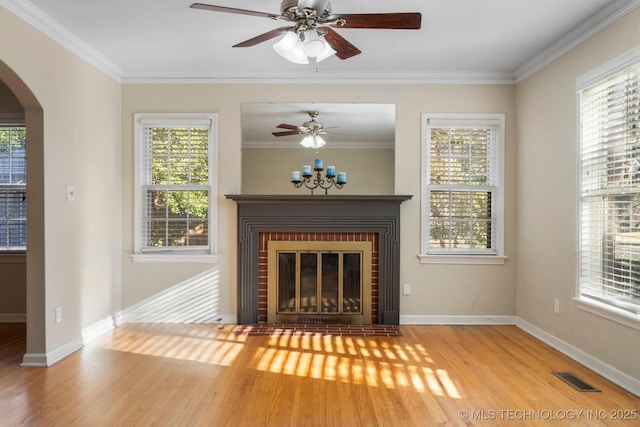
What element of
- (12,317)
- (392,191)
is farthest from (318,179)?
(12,317)

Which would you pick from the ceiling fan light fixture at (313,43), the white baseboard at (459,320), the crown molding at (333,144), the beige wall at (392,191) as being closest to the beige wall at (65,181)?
the beige wall at (392,191)

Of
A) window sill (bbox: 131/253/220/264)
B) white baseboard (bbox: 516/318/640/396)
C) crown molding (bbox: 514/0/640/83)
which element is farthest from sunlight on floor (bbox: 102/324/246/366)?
crown molding (bbox: 514/0/640/83)

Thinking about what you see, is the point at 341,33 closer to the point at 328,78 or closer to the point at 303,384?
the point at 328,78

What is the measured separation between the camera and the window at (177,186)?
4531 millimetres

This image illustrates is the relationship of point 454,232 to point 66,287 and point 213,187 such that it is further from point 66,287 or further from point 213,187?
point 66,287

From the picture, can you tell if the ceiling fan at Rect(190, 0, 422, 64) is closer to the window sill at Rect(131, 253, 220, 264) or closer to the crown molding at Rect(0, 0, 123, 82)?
the crown molding at Rect(0, 0, 123, 82)

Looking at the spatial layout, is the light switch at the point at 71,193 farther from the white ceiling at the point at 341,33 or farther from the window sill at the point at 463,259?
the window sill at the point at 463,259

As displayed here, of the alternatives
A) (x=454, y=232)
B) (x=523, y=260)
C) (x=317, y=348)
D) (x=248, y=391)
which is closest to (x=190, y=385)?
(x=248, y=391)

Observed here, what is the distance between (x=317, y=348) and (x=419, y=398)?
1.17 meters

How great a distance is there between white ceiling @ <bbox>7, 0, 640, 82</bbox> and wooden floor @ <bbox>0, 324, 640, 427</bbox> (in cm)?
256

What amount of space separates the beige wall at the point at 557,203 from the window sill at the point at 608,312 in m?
0.04

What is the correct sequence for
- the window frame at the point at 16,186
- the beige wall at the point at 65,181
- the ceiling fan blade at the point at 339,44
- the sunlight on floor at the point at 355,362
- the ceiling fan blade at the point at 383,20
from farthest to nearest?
1. the window frame at the point at 16,186
2. the beige wall at the point at 65,181
3. the sunlight on floor at the point at 355,362
4. the ceiling fan blade at the point at 339,44
5. the ceiling fan blade at the point at 383,20

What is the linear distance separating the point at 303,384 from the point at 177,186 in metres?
2.56

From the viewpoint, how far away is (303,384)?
292 cm
